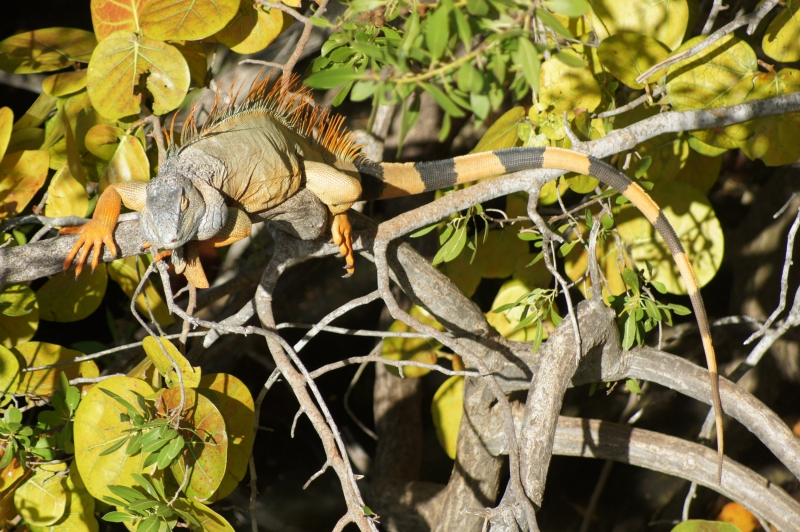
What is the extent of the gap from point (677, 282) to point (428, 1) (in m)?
1.49

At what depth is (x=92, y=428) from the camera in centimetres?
156

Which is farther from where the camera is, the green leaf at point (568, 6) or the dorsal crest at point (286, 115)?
the dorsal crest at point (286, 115)

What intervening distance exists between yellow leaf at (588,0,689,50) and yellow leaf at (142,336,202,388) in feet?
4.99

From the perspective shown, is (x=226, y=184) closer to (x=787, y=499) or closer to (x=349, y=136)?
(x=349, y=136)

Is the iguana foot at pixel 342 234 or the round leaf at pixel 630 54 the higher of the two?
the round leaf at pixel 630 54

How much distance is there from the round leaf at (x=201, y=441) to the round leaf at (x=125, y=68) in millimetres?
866

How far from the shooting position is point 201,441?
1574 mm

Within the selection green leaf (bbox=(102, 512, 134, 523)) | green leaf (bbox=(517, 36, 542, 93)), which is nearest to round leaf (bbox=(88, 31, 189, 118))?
green leaf (bbox=(102, 512, 134, 523))

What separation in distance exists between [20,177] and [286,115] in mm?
889

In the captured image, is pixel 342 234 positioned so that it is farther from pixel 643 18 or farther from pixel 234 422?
pixel 643 18

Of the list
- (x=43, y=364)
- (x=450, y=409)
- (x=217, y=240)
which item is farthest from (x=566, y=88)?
(x=43, y=364)

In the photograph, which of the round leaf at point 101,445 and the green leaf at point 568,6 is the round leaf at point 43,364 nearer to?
the round leaf at point 101,445

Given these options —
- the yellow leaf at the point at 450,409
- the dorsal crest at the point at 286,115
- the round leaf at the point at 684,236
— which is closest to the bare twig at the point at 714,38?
the round leaf at the point at 684,236

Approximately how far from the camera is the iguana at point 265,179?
1.36 metres
